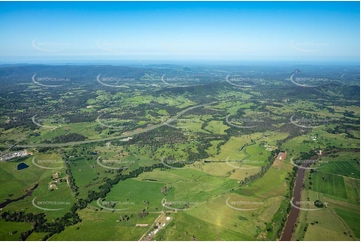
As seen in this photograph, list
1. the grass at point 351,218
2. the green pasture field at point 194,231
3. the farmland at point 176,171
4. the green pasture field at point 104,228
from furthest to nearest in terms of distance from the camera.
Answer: the farmland at point 176,171 → the grass at point 351,218 → the green pasture field at point 104,228 → the green pasture field at point 194,231

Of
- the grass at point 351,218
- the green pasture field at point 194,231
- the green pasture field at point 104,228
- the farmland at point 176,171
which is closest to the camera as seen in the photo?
the green pasture field at point 194,231

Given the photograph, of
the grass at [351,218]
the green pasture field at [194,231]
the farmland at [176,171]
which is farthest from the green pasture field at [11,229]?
the grass at [351,218]

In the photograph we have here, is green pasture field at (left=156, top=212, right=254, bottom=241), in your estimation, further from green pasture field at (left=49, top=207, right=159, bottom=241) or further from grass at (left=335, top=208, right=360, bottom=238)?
grass at (left=335, top=208, right=360, bottom=238)

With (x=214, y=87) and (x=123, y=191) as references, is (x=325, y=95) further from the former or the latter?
(x=123, y=191)

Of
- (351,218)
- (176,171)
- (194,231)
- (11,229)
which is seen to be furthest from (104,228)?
(351,218)

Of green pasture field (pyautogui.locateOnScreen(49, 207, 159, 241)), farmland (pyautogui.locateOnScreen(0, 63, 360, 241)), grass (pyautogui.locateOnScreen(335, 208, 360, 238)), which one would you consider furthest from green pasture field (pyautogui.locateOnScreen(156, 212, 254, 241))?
grass (pyautogui.locateOnScreen(335, 208, 360, 238))

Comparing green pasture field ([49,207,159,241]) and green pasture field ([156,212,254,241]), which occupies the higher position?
green pasture field ([156,212,254,241])

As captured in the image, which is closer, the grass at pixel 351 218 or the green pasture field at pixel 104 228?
the green pasture field at pixel 104 228

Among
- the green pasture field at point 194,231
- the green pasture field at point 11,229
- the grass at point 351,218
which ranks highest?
the grass at point 351,218

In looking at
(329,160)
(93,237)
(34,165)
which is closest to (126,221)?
(93,237)

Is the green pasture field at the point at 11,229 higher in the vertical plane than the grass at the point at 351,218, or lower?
lower

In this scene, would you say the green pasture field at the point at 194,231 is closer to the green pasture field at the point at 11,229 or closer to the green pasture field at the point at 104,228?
the green pasture field at the point at 104,228
